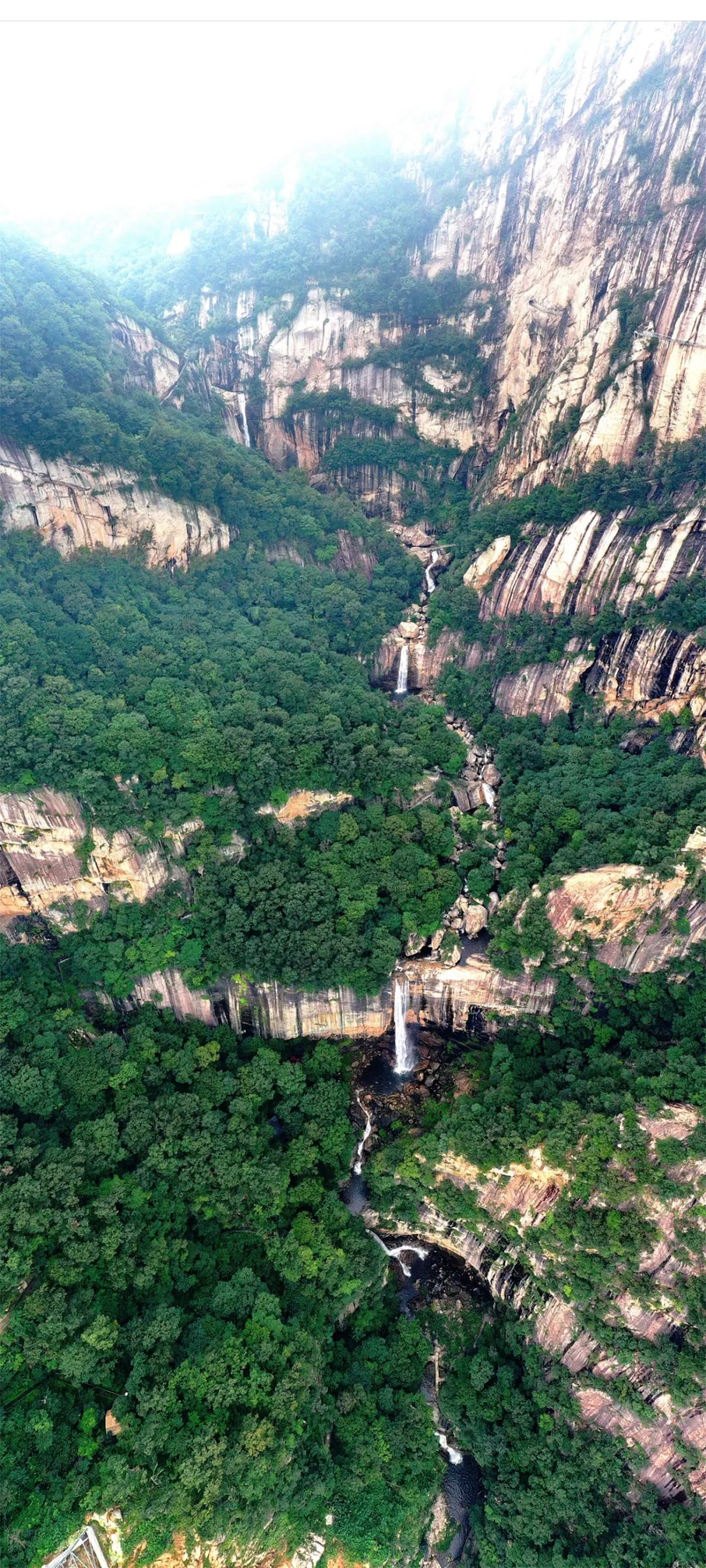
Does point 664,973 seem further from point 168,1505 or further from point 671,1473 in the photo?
point 168,1505

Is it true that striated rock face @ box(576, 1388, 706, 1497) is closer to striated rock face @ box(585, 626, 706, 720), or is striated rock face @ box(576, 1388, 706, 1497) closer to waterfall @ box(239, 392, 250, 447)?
→ striated rock face @ box(585, 626, 706, 720)

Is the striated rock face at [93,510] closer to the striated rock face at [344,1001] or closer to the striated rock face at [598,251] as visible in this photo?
the striated rock face at [598,251]

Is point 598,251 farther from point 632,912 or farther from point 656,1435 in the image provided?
point 656,1435

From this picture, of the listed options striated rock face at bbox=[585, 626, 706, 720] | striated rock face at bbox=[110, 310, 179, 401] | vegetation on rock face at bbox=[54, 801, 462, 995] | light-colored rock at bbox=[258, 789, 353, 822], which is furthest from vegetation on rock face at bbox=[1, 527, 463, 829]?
striated rock face at bbox=[110, 310, 179, 401]

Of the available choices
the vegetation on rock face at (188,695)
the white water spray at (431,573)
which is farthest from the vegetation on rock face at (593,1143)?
the white water spray at (431,573)

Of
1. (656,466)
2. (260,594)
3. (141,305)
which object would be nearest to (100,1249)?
(260,594)
